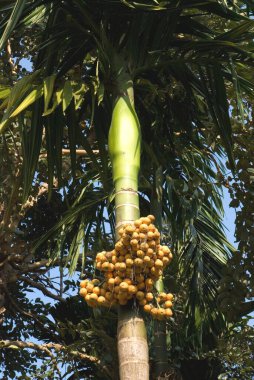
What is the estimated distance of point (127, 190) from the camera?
411 cm

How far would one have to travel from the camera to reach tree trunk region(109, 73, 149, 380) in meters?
3.60

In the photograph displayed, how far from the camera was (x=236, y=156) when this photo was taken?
18.3 feet

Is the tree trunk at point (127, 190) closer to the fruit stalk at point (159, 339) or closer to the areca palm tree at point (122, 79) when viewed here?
the areca palm tree at point (122, 79)

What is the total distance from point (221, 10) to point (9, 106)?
166 cm

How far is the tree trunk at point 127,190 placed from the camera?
360 cm

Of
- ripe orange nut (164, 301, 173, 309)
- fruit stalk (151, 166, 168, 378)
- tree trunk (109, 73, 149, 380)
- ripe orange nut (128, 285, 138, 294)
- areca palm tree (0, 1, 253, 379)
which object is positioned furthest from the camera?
fruit stalk (151, 166, 168, 378)

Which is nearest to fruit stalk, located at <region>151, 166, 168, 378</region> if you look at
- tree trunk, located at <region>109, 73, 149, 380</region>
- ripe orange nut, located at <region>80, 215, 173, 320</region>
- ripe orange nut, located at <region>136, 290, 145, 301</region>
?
tree trunk, located at <region>109, 73, 149, 380</region>

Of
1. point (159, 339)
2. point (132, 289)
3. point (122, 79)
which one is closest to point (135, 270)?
point (132, 289)

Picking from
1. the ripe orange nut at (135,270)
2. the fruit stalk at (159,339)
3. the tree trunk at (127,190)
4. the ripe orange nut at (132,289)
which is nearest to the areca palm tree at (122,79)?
the tree trunk at (127,190)

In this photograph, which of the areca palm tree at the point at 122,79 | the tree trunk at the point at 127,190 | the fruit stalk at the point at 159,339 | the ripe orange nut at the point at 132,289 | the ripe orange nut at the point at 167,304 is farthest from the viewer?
the fruit stalk at the point at 159,339

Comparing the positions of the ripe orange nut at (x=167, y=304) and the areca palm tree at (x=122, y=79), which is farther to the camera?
the areca palm tree at (x=122, y=79)

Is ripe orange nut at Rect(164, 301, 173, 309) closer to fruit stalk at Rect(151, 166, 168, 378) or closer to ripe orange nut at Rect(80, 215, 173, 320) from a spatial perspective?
ripe orange nut at Rect(80, 215, 173, 320)

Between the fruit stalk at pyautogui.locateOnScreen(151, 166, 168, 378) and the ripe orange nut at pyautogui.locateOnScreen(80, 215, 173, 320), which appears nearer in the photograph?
the ripe orange nut at pyautogui.locateOnScreen(80, 215, 173, 320)

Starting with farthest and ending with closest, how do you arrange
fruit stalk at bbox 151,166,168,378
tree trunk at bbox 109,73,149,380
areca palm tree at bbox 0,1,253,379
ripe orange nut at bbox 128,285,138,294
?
fruit stalk at bbox 151,166,168,378 < areca palm tree at bbox 0,1,253,379 < ripe orange nut at bbox 128,285,138,294 < tree trunk at bbox 109,73,149,380
